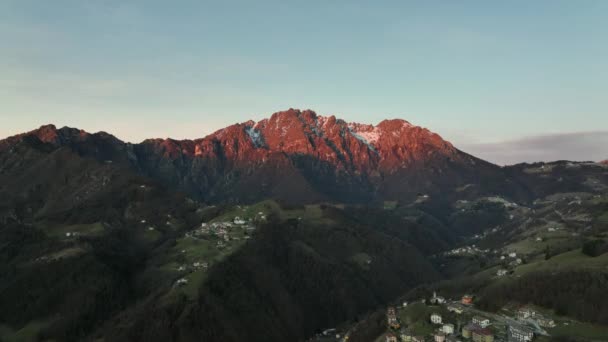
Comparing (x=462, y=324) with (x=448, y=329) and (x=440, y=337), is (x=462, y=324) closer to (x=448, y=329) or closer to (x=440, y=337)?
(x=448, y=329)

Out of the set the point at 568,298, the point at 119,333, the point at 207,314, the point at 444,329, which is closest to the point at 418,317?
the point at 444,329

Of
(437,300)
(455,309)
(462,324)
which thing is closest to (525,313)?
(462,324)

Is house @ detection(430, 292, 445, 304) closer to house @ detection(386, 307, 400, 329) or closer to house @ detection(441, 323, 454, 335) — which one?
house @ detection(386, 307, 400, 329)

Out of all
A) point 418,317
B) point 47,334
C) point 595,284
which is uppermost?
point 595,284

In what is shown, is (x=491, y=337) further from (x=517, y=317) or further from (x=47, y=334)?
(x=47, y=334)

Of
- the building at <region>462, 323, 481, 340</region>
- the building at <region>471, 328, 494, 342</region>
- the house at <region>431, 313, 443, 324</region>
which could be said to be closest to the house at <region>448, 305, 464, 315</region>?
the house at <region>431, 313, 443, 324</region>
